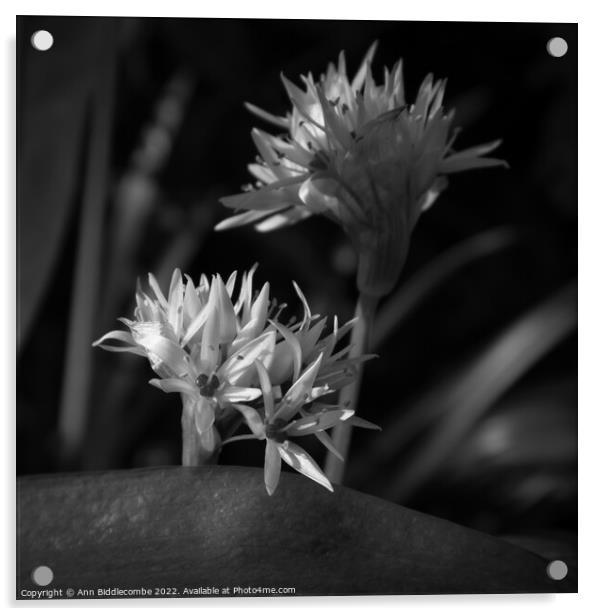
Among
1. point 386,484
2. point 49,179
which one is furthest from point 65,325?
point 386,484

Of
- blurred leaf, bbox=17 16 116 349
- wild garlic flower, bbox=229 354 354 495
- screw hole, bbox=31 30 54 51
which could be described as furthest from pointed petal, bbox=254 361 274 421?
screw hole, bbox=31 30 54 51

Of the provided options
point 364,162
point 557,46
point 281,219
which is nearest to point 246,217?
point 281,219

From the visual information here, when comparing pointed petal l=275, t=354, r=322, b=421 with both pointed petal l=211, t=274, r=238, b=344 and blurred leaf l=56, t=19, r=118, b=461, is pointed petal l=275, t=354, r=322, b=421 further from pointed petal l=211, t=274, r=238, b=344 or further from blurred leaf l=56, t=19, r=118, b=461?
blurred leaf l=56, t=19, r=118, b=461

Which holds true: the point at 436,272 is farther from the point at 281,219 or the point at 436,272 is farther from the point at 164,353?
the point at 164,353

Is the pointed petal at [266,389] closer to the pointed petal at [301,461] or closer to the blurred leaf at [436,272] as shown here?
the pointed petal at [301,461]

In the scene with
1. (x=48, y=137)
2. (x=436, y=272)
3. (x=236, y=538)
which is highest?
(x=48, y=137)

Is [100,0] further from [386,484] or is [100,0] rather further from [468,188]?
[386,484]
